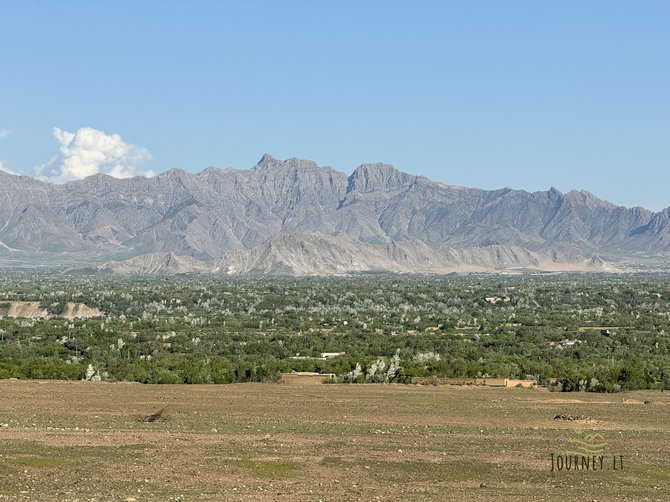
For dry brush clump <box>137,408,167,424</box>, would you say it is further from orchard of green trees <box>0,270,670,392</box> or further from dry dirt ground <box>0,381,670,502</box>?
orchard of green trees <box>0,270,670,392</box>

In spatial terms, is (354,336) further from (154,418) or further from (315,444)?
(315,444)

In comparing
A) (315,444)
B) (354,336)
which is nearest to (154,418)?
(315,444)

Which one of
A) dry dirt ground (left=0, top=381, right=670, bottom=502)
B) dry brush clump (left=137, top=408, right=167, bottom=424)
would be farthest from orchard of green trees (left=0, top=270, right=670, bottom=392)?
dry brush clump (left=137, top=408, right=167, bottom=424)

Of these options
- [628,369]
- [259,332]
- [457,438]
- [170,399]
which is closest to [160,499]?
[457,438]

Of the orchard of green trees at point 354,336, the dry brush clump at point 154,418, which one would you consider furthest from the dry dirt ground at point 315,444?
the orchard of green trees at point 354,336

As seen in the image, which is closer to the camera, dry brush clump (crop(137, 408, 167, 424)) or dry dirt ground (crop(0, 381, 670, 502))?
dry dirt ground (crop(0, 381, 670, 502))

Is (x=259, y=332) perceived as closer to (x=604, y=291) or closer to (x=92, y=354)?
(x=92, y=354)

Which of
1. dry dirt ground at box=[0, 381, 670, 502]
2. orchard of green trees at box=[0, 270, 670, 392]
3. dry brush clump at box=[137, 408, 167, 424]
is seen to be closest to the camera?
dry dirt ground at box=[0, 381, 670, 502]

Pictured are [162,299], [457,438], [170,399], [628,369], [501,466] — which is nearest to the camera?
[501,466]

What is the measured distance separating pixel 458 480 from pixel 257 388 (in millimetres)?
24047

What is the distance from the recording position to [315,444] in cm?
3256

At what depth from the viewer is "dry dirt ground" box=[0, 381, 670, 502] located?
84.5 feet

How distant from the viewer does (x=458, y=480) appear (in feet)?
89.7

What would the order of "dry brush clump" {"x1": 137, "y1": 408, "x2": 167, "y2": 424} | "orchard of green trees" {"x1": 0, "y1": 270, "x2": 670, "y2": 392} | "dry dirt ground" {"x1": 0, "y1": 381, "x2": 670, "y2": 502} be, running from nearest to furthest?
"dry dirt ground" {"x1": 0, "y1": 381, "x2": 670, "y2": 502} → "dry brush clump" {"x1": 137, "y1": 408, "x2": 167, "y2": 424} → "orchard of green trees" {"x1": 0, "y1": 270, "x2": 670, "y2": 392}
